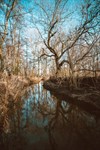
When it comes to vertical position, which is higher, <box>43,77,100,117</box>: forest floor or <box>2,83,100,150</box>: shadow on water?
<box>43,77,100,117</box>: forest floor

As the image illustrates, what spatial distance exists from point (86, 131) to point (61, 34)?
14560 millimetres

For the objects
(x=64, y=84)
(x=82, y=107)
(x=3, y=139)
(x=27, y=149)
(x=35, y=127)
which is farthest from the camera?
(x=64, y=84)

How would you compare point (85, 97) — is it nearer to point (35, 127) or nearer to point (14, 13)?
point (35, 127)

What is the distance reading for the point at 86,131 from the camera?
281 inches

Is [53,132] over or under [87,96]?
under

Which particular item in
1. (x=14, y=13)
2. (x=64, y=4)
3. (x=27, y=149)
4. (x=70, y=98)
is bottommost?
(x=27, y=149)

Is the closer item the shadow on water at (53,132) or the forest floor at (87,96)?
the shadow on water at (53,132)

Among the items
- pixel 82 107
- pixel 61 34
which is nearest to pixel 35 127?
pixel 82 107

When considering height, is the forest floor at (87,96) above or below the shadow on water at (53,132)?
above

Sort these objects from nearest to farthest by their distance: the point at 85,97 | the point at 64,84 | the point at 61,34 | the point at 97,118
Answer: the point at 97,118, the point at 85,97, the point at 64,84, the point at 61,34

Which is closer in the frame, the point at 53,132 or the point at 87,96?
the point at 53,132

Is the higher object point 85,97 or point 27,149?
point 85,97

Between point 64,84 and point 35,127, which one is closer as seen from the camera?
point 35,127

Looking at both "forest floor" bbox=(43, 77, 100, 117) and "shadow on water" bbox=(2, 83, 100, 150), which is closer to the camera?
"shadow on water" bbox=(2, 83, 100, 150)
